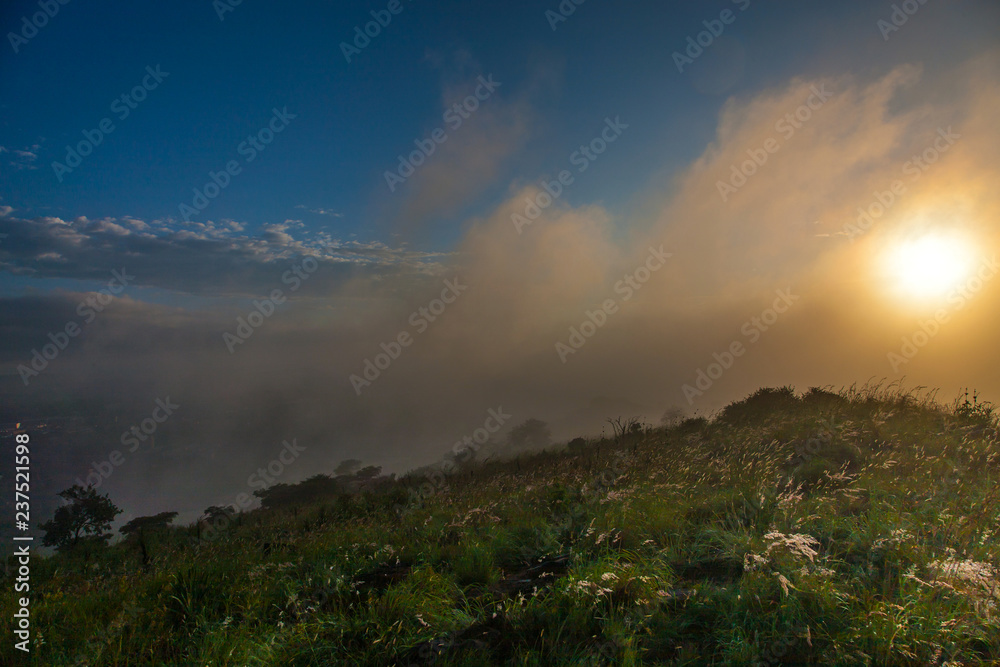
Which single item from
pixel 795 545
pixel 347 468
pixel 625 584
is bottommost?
pixel 625 584

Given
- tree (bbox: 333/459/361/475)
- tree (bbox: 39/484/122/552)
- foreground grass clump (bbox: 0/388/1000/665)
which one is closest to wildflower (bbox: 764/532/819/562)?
foreground grass clump (bbox: 0/388/1000/665)

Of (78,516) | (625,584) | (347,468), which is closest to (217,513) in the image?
(78,516)

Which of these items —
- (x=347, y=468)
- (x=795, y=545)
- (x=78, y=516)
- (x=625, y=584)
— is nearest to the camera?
(x=625, y=584)

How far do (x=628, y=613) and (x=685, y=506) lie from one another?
2.77 meters

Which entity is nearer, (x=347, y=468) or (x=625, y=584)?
(x=625, y=584)

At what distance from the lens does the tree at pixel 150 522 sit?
559 inches

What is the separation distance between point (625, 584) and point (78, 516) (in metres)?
19.3

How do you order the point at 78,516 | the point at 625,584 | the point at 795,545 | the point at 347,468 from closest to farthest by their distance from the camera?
1. the point at 625,584
2. the point at 795,545
3. the point at 78,516
4. the point at 347,468

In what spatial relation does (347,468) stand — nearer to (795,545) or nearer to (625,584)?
(625,584)

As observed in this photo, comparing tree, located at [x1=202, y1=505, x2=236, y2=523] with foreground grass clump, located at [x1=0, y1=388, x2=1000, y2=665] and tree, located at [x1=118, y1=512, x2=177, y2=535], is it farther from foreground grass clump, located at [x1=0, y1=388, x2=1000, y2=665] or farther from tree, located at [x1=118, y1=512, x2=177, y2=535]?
foreground grass clump, located at [x1=0, y1=388, x2=1000, y2=665]

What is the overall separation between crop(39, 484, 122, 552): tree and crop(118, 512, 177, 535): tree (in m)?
0.53

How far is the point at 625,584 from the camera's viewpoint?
3543 mm

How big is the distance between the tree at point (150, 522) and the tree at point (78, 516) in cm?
53

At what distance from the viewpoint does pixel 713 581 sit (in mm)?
3809
